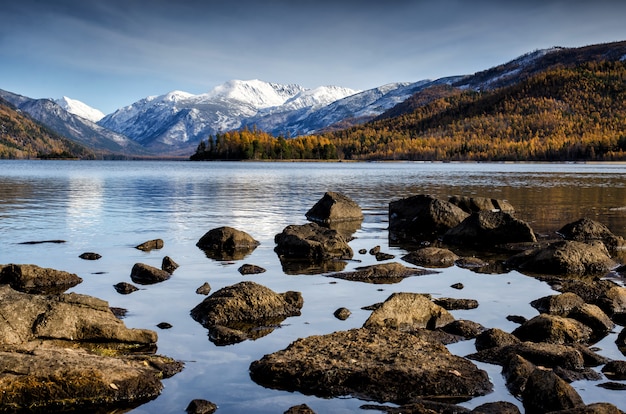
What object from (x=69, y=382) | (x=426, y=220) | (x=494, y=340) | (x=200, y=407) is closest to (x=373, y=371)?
(x=200, y=407)

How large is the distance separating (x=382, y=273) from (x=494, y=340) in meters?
8.48

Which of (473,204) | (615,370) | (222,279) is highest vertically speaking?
(473,204)

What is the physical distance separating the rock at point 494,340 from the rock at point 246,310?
5.14 m

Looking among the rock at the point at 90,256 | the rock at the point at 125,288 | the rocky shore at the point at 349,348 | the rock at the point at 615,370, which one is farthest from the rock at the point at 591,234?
the rock at the point at 90,256

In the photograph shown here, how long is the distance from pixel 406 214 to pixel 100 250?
18.2 meters

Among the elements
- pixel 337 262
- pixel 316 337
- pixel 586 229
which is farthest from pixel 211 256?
pixel 586 229

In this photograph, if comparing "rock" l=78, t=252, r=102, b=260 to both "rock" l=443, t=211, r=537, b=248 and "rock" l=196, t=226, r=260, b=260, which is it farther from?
"rock" l=443, t=211, r=537, b=248

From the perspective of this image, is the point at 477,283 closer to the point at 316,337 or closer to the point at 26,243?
the point at 316,337

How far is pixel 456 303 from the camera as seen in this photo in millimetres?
17969

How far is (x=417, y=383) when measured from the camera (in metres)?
11.4

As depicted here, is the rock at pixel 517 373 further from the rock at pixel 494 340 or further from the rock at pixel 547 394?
the rock at pixel 494 340

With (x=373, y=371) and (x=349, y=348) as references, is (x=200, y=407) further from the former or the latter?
(x=349, y=348)

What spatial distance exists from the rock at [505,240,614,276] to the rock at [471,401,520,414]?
45.0 feet

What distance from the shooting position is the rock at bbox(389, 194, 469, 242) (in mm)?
34906
